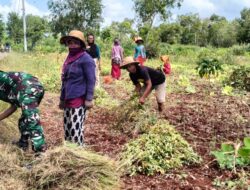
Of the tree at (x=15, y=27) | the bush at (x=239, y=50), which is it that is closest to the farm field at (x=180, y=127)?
the bush at (x=239, y=50)

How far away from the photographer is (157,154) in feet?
14.6

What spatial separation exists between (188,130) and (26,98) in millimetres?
2663

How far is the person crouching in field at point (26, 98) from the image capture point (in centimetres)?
397

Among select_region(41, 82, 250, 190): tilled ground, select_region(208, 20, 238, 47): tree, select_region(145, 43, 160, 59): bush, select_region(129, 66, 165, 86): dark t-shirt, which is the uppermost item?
select_region(208, 20, 238, 47): tree

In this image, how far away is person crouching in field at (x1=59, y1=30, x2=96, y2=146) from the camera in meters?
4.36

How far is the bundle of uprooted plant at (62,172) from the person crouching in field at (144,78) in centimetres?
216

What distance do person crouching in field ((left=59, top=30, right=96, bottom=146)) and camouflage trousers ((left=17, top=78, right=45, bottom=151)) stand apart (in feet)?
1.33

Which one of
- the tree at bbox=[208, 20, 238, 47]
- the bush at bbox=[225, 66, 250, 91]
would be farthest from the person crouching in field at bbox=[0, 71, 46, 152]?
the tree at bbox=[208, 20, 238, 47]

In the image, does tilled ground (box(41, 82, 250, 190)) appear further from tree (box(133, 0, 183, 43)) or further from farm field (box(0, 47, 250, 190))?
tree (box(133, 0, 183, 43))

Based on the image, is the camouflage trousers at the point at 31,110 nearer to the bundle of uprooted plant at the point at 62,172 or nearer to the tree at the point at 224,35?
the bundle of uprooted plant at the point at 62,172

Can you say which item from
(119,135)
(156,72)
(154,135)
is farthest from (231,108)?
(154,135)

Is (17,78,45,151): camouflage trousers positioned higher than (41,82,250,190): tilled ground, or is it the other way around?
(17,78,45,151): camouflage trousers

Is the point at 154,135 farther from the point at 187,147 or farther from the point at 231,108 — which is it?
the point at 231,108

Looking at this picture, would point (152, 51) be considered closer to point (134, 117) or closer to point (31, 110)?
point (134, 117)
